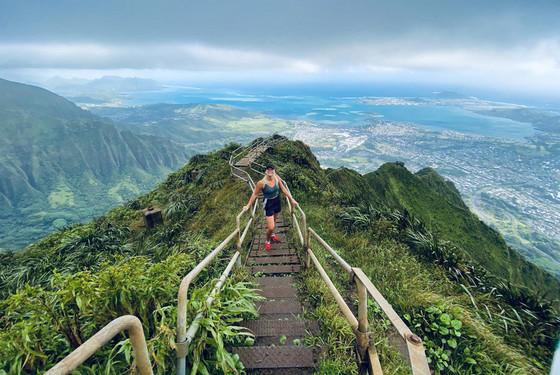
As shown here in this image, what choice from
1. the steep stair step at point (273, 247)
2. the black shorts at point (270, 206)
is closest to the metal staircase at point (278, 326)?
the steep stair step at point (273, 247)

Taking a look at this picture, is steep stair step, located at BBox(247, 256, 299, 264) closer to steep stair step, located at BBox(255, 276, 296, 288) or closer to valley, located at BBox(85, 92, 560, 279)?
steep stair step, located at BBox(255, 276, 296, 288)

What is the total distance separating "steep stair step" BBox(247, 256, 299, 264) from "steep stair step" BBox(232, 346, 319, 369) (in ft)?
8.48

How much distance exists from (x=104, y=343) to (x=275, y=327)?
2391 millimetres

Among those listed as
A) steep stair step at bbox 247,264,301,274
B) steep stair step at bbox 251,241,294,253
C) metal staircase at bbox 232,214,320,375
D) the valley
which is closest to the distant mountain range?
the valley

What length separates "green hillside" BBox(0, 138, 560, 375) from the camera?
106 inches

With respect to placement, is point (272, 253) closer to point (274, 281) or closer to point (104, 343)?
point (274, 281)

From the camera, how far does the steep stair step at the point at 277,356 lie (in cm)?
288

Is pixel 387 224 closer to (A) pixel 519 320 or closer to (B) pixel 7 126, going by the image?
(A) pixel 519 320

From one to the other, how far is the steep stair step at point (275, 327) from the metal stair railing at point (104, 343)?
1.65 meters

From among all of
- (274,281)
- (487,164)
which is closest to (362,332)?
(274,281)

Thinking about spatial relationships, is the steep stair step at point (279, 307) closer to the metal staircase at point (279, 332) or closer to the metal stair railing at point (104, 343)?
the metal staircase at point (279, 332)

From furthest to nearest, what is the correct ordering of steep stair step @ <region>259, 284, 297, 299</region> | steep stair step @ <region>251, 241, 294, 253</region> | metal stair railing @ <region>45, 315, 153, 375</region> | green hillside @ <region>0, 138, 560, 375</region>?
steep stair step @ <region>251, 241, 294, 253</region>, steep stair step @ <region>259, 284, 297, 299</region>, green hillside @ <region>0, 138, 560, 375</region>, metal stair railing @ <region>45, 315, 153, 375</region>

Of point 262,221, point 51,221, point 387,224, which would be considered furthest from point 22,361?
point 51,221

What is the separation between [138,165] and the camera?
16450 centimetres
